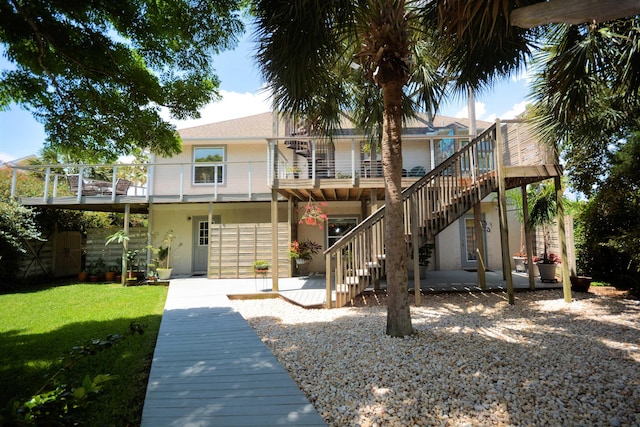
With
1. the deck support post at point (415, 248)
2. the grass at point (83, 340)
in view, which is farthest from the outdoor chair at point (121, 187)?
the deck support post at point (415, 248)

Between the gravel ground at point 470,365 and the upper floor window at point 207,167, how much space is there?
8238 millimetres

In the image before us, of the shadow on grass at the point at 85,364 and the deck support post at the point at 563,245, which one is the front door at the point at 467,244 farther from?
the shadow on grass at the point at 85,364

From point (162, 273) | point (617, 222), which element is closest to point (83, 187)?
point (162, 273)

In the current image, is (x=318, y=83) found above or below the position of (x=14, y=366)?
above

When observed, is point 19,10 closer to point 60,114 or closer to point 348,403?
point 60,114

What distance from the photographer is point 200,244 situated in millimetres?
13172

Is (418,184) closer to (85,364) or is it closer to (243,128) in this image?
(85,364)

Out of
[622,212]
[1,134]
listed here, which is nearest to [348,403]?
[1,134]

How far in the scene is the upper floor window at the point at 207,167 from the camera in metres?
12.9

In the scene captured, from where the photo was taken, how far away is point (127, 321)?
614cm

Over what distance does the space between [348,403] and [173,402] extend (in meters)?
1.60

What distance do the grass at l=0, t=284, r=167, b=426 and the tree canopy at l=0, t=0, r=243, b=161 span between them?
330cm

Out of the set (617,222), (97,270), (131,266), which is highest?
(617,222)

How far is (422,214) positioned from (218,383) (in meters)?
5.45
